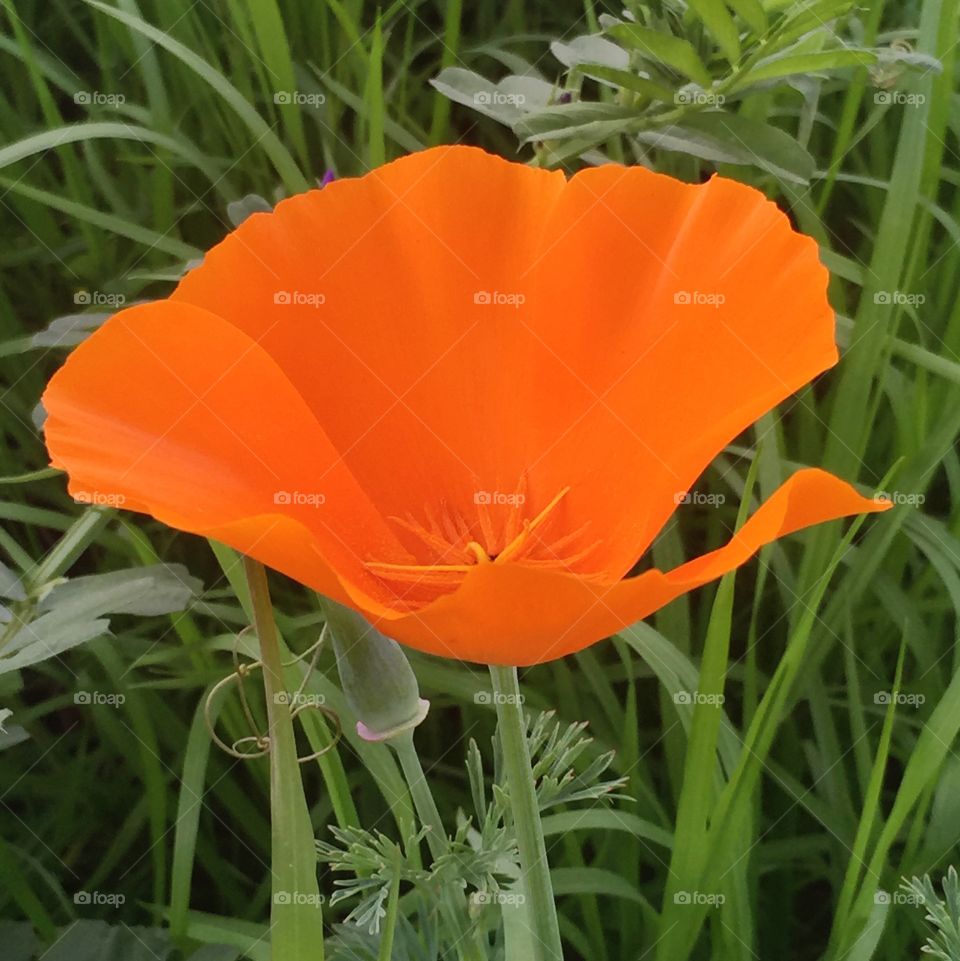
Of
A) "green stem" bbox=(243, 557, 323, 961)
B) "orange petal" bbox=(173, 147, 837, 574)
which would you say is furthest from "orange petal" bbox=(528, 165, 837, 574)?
"green stem" bbox=(243, 557, 323, 961)

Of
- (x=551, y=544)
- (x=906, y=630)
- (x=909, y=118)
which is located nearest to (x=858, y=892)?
(x=906, y=630)

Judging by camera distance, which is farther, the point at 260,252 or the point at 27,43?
the point at 27,43

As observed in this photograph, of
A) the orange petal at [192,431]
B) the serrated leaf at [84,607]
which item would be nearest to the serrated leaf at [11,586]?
the serrated leaf at [84,607]

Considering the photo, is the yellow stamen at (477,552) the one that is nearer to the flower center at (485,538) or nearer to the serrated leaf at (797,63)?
the flower center at (485,538)

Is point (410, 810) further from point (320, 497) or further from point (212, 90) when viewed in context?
point (212, 90)

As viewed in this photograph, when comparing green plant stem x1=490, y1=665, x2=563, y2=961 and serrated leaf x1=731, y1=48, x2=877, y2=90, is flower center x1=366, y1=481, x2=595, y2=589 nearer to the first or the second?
green plant stem x1=490, y1=665, x2=563, y2=961

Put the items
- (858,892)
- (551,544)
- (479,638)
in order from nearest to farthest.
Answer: (479,638), (551,544), (858,892)

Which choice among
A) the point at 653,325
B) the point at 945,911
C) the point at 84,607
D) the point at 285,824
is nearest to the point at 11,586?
the point at 84,607

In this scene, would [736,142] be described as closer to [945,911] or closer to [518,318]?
[518,318]
